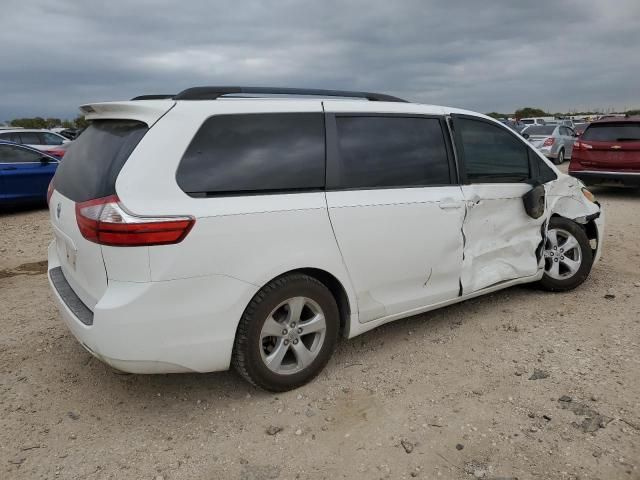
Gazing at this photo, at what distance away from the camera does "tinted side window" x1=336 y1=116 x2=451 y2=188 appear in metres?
3.33

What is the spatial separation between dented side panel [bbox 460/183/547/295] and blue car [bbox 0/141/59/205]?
29.4 feet

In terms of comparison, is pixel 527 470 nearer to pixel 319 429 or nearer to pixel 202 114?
pixel 319 429

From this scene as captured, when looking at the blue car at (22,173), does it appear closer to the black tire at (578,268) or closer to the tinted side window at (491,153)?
the tinted side window at (491,153)

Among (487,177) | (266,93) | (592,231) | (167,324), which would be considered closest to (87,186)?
(167,324)

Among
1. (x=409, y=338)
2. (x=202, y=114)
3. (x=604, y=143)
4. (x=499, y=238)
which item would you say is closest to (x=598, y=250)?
(x=499, y=238)

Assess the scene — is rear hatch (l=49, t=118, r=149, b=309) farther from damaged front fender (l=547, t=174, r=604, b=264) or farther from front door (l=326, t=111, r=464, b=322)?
damaged front fender (l=547, t=174, r=604, b=264)

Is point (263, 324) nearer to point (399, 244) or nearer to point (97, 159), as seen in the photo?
point (399, 244)

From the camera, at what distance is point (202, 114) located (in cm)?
283

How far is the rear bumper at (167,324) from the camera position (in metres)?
2.59

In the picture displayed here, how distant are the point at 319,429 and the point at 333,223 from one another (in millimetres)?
1171

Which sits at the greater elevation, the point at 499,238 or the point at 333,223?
the point at 333,223

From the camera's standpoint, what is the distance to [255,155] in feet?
9.71

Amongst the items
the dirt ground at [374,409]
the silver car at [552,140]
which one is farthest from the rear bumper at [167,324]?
the silver car at [552,140]

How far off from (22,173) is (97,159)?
27.2ft
